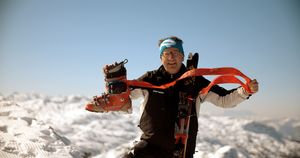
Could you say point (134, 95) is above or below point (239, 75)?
below

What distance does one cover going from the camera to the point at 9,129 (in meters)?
6.25

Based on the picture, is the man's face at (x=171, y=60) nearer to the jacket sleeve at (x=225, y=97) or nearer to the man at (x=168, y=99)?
the man at (x=168, y=99)

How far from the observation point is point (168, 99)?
188 inches

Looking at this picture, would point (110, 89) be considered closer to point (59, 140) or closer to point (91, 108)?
point (91, 108)

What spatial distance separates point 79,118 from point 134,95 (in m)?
105

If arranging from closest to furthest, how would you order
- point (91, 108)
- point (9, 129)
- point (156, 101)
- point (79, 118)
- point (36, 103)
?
point (91, 108)
point (156, 101)
point (9, 129)
point (79, 118)
point (36, 103)

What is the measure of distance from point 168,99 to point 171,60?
0.72m

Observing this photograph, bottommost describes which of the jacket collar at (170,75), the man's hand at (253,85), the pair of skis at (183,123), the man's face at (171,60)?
the pair of skis at (183,123)

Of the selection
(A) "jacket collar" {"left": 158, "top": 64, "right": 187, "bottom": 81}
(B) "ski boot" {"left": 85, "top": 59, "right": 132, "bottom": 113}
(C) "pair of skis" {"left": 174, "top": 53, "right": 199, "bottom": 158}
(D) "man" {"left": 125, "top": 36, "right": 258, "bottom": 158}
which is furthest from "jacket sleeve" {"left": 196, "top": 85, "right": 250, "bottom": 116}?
(B) "ski boot" {"left": 85, "top": 59, "right": 132, "bottom": 113}

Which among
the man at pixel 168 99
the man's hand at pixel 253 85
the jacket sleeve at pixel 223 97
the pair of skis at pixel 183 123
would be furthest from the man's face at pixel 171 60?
the man's hand at pixel 253 85

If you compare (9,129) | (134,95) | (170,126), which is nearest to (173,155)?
(170,126)

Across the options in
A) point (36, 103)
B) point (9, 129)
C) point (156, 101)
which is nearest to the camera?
point (156, 101)

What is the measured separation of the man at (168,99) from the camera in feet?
15.0

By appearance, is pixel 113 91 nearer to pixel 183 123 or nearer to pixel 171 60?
pixel 171 60
